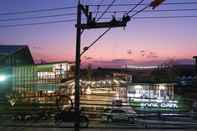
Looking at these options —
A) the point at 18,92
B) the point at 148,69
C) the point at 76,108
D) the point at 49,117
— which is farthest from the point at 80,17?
the point at 148,69

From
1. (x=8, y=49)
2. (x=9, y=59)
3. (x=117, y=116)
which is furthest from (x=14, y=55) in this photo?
(x=117, y=116)

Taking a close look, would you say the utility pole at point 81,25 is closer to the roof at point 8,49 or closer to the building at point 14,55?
the building at point 14,55

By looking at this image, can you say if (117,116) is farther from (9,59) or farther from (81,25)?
(9,59)

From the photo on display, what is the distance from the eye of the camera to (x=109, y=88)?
29359 mm

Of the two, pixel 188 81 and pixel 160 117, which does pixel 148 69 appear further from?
pixel 160 117

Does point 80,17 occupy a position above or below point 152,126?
above

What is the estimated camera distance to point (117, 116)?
2303cm

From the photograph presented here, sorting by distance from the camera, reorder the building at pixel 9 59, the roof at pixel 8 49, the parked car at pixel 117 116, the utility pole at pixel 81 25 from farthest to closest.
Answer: the roof at pixel 8 49
the building at pixel 9 59
the parked car at pixel 117 116
the utility pole at pixel 81 25

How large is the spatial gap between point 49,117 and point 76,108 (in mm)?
3216

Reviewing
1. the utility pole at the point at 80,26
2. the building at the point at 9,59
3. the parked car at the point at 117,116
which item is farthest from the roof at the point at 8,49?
the utility pole at the point at 80,26

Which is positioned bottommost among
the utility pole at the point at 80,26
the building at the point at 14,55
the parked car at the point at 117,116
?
the parked car at the point at 117,116

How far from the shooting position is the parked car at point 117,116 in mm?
21719

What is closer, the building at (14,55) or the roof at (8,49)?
the building at (14,55)

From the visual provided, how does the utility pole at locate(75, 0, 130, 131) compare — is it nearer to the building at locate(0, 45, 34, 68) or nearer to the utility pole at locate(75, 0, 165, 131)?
the utility pole at locate(75, 0, 165, 131)
